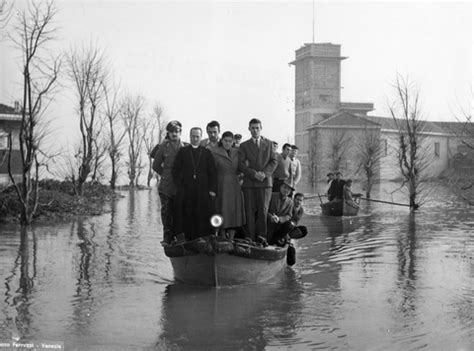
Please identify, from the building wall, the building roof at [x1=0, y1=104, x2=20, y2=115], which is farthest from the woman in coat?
the building roof at [x1=0, y1=104, x2=20, y2=115]

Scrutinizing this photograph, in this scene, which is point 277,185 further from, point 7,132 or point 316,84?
point 316,84

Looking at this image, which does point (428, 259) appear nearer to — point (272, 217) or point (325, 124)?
A: point (272, 217)

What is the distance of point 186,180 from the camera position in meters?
9.88

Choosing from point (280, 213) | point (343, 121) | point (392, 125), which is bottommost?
point (280, 213)

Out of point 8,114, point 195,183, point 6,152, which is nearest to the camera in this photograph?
point 195,183

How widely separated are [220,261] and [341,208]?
13798 millimetres

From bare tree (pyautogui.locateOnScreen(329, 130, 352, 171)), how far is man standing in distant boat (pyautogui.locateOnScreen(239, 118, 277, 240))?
146 feet

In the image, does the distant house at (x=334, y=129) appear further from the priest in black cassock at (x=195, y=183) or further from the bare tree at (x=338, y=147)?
the priest in black cassock at (x=195, y=183)

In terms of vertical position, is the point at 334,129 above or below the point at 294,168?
above

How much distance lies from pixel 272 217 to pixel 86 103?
22882 mm

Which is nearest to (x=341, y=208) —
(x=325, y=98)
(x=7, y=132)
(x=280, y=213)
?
(x=280, y=213)

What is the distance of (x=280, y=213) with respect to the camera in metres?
11.2

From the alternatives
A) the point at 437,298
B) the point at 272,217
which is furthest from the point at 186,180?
the point at 437,298

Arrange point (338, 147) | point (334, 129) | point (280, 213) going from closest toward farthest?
point (280, 213) < point (338, 147) < point (334, 129)
